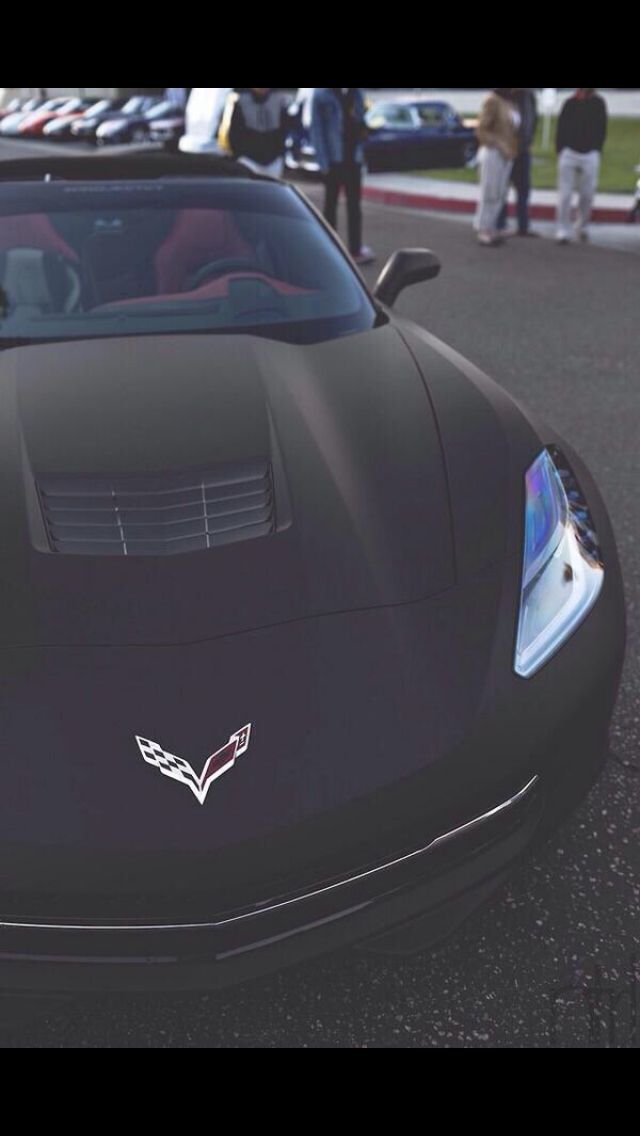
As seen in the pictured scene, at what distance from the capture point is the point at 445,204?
13.8 metres

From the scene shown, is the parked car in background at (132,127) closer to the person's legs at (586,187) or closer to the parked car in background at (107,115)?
the parked car in background at (107,115)

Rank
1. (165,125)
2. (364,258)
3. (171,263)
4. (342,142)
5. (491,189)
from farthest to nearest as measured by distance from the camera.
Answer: (165,125) < (491,189) < (364,258) < (342,142) < (171,263)

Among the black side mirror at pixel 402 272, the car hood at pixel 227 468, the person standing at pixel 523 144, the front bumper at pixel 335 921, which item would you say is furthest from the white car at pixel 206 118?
the front bumper at pixel 335 921

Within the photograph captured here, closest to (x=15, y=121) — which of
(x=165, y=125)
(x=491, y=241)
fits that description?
(x=165, y=125)

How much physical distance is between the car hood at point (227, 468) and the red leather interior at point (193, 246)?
423 millimetres

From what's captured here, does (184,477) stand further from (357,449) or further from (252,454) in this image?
(357,449)

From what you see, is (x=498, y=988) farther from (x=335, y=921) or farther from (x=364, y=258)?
(x=364, y=258)

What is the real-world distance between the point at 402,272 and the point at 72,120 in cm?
3313

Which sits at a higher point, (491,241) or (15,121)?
(491,241)

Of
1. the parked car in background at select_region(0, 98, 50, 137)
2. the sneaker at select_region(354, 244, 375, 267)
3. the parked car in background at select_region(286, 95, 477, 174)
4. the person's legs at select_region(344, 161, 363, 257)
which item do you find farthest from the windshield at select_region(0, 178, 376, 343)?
the parked car in background at select_region(0, 98, 50, 137)

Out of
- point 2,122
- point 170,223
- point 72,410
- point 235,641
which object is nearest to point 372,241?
point 170,223

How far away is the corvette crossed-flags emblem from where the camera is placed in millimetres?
1532

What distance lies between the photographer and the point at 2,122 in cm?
3794

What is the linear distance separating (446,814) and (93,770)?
1.77 feet
